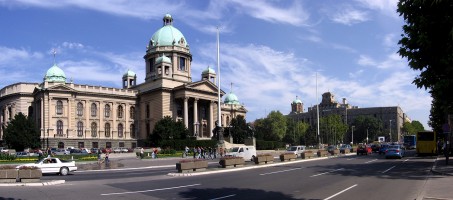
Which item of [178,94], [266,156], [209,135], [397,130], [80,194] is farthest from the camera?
[397,130]

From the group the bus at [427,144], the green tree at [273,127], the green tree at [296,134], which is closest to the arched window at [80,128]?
the green tree at [273,127]

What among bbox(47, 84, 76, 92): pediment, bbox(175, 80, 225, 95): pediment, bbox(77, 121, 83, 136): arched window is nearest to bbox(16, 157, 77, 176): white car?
bbox(47, 84, 76, 92): pediment

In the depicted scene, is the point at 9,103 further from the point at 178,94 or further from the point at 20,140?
the point at 178,94

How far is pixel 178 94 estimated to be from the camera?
104 m

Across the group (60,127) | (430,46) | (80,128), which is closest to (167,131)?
(80,128)

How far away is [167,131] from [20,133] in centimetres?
2673

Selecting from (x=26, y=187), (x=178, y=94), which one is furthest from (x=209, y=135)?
(x=26, y=187)

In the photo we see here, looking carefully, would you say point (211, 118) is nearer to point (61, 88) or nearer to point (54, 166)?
point (61, 88)

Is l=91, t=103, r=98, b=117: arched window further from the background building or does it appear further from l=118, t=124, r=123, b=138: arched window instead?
the background building

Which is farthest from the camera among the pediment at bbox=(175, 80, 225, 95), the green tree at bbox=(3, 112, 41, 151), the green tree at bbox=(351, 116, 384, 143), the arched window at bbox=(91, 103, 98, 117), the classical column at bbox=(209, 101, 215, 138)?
the green tree at bbox=(351, 116, 384, 143)

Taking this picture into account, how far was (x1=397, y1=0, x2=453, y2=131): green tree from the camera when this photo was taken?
21.5 meters

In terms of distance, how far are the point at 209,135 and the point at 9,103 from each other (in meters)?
46.6

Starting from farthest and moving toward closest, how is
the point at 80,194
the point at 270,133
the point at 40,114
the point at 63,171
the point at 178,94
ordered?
the point at 270,133, the point at 178,94, the point at 40,114, the point at 63,171, the point at 80,194

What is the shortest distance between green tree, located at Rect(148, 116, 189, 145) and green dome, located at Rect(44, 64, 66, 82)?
1087 inches
